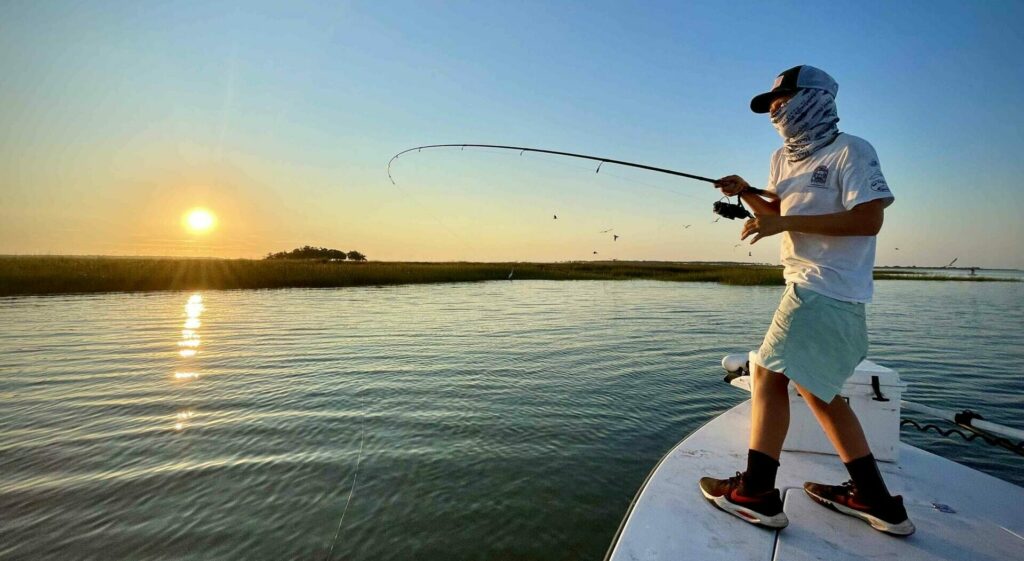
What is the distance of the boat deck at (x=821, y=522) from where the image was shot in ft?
7.55

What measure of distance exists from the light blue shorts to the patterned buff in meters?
0.75

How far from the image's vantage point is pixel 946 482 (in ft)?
10.1

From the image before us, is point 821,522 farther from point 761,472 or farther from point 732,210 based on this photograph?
point 732,210

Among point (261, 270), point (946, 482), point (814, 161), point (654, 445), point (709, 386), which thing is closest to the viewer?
point (814, 161)

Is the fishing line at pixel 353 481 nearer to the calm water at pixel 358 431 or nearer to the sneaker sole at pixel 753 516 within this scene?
the calm water at pixel 358 431

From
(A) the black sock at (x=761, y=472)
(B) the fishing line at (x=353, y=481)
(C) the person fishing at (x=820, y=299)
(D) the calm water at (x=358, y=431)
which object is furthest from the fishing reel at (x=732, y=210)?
(B) the fishing line at (x=353, y=481)

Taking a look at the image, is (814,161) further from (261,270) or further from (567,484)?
(261,270)

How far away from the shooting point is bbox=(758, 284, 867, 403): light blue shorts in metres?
2.42

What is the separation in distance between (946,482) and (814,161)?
2165 millimetres

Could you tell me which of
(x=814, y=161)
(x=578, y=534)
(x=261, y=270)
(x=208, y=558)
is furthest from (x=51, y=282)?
(x=814, y=161)

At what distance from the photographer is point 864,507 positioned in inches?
98.7

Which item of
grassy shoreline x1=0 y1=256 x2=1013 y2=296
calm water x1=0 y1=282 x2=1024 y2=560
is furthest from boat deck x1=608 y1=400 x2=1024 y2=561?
grassy shoreline x1=0 y1=256 x2=1013 y2=296

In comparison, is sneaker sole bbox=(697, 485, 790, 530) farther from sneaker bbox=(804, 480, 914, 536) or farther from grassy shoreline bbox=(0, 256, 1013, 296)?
grassy shoreline bbox=(0, 256, 1013, 296)

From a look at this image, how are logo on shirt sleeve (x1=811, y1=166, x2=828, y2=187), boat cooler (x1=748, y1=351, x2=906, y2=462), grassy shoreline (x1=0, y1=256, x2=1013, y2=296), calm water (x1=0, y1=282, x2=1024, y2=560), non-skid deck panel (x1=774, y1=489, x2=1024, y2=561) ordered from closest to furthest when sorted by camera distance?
1. non-skid deck panel (x1=774, y1=489, x2=1024, y2=561)
2. logo on shirt sleeve (x1=811, y1=166, x2=828, y2=187)
3. boat cooler (x1=748, y1=351, x2=906, y2=462)
4. calm water (x1=0, y1=282, x2=1024, y2=560)
5. grassy shoreline (x1=0, y1=256, x2=1013, y2=296)
